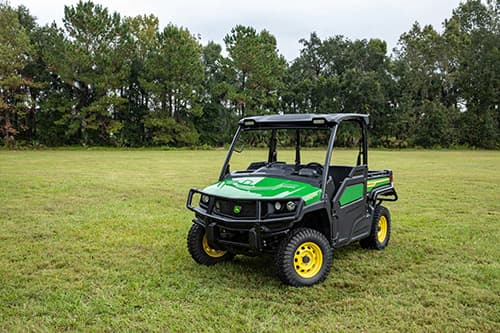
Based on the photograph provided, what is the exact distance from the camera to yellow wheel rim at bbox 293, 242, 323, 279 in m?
4.36

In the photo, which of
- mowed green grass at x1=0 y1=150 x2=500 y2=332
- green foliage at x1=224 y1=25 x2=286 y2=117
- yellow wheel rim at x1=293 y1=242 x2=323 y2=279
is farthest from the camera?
green foliage at x1=224 y1=25 x2=286 y2=117

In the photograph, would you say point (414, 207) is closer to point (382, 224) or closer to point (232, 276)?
point (382, 224)

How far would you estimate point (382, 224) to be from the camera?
19.6ft

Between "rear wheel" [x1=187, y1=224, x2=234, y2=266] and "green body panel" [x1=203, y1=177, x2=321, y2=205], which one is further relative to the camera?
"rear wheel" [x1=187, y1=224, x2=234, y2=266]

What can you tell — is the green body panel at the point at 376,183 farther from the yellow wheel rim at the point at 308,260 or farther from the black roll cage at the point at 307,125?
the yellow wheel rim at the point at 308,260

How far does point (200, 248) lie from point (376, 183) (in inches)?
102

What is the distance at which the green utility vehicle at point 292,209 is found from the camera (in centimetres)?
417

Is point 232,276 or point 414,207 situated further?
point 414,207

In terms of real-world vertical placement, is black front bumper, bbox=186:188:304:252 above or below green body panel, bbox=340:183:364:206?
below

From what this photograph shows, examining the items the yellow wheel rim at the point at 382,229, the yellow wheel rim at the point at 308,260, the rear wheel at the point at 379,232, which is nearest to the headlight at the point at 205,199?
the yellow wheel rim at the point at 308,260

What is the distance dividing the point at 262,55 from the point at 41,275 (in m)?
38.1

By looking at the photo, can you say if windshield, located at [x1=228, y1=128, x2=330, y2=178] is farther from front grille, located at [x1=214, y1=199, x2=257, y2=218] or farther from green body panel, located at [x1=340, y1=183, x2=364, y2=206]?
front grille, located at [x1=214, y1=199, x2=257, y2=218]

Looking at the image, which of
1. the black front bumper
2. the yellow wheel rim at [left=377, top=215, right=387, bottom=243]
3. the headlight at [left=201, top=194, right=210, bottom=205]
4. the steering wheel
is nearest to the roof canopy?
the steering wheel

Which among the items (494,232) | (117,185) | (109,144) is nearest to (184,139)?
(109,144)
